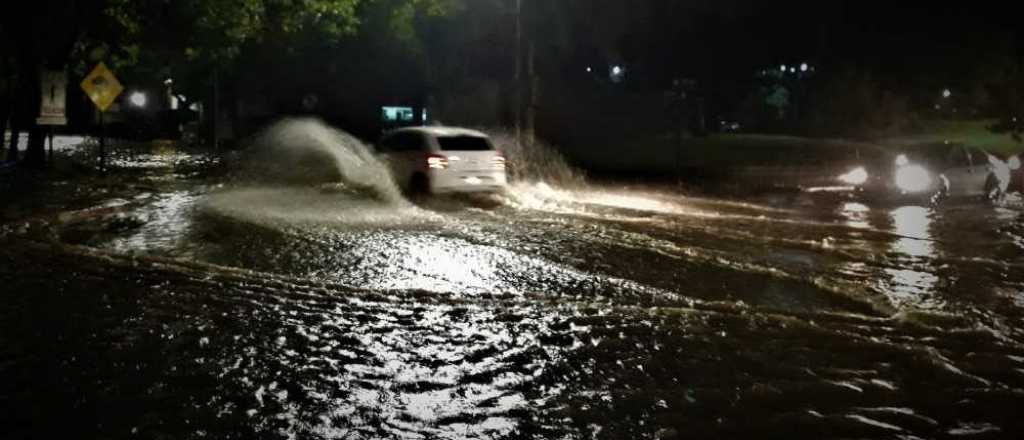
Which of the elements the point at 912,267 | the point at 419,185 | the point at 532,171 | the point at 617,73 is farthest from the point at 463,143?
the point at 617,73

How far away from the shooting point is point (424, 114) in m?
57.3

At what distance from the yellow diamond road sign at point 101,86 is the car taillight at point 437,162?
353 inches

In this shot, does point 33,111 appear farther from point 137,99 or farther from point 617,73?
point 617,73

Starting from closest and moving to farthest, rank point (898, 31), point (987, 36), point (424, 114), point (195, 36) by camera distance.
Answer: point (195, 36)
point (987, 36)
point (898, 31)
point (424, 114)

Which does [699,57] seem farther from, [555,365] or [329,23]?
[555,365]

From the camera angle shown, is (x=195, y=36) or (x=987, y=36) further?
(x=987, y=36)

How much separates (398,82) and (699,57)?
58.7 feet

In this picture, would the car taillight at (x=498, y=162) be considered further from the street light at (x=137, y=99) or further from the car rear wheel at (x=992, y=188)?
the street light at (x=137, y=99)

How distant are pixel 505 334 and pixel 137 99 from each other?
224 feet

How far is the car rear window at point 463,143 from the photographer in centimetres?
1812

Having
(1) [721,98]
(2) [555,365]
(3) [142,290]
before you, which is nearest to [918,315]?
(2) [555,365]

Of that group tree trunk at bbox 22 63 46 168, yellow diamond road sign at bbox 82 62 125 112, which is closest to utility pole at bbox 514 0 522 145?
yellow diamond road sign at bbox 82 62 125 112

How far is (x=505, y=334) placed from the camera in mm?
7324

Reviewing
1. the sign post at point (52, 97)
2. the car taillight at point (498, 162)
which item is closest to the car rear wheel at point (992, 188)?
the car taillight at point (498, 162)
